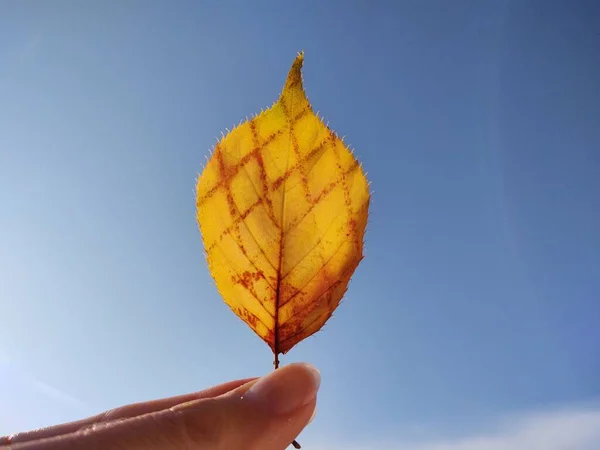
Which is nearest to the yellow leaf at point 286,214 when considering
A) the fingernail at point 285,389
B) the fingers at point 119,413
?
the fingernail at point 285,389

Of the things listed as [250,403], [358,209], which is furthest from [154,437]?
[358,209]

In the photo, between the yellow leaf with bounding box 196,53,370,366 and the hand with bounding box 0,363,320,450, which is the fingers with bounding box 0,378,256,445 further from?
the yellow leaf with bounding box 196,53,370,366

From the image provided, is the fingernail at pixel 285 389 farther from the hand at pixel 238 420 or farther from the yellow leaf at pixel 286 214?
the yellow leaf at pixel 286 214

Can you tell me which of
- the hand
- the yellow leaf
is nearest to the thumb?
the hand

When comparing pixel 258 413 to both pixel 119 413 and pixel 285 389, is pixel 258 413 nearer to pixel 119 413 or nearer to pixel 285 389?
pixel 285 389

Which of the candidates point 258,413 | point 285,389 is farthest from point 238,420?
point 285,389
